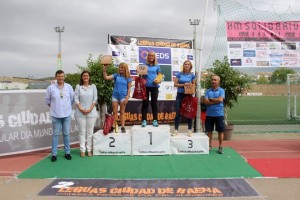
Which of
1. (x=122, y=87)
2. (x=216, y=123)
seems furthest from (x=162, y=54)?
(x=216, y=123)

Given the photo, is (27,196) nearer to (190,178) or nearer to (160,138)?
(190,178)

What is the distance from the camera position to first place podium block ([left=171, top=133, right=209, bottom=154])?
7609mm

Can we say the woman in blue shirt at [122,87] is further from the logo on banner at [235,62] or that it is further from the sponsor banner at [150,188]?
the logo on banner at [235,62]

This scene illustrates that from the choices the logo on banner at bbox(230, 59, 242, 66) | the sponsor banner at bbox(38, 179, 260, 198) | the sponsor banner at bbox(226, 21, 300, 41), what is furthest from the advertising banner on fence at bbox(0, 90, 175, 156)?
the sponsor banner at bbox(226, 21, 300, 41)

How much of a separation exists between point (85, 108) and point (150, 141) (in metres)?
1.55

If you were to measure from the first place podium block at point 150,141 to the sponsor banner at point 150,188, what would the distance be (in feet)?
6.27

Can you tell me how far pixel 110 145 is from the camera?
24.7 feet

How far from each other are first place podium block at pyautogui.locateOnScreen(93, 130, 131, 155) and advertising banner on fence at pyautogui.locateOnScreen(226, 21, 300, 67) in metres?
4.96

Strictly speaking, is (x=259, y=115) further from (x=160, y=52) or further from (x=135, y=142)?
(x=135, y=142)

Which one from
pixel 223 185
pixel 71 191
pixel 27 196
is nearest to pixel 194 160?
pixel 223 185

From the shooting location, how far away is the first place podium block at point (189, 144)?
25.0 ft

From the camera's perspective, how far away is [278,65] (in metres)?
11.3

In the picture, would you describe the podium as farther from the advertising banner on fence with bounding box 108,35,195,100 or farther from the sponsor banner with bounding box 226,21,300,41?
the sponsor banner with bounding box 226,21,300,41

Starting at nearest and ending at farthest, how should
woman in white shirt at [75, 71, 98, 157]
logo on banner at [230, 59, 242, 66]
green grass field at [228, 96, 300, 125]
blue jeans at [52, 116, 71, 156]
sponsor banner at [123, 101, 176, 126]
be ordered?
blue jeans at [52, 116, 71, 156]
woman in white shirt at [75, 71, 98, 157]
logo on banner at [230, 59, 242, 66]
sponsor banner at [123, 101, 176, 126]
green grass field at [228, 96, 300, 125]
